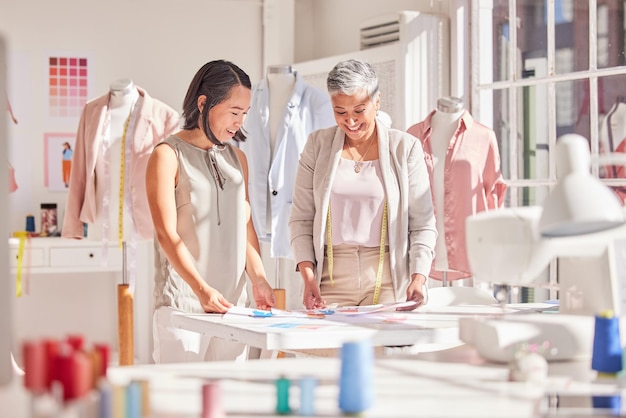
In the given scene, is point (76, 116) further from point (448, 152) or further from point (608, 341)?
point (608, 341)

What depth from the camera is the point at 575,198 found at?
2037 millimetres

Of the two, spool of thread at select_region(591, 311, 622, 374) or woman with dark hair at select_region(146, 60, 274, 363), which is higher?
woman with dark hair at select_region(146, 60, 274, 363)

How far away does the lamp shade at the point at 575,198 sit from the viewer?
79.9 inches

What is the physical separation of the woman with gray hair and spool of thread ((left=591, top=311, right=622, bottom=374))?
3.48ft

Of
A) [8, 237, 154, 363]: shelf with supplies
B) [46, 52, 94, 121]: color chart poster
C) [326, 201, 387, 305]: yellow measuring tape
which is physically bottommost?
[8, 237, 154, 363]: shelf with supplies

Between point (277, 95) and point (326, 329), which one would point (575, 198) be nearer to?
point (326, 329)

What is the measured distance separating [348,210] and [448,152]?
1.50 m

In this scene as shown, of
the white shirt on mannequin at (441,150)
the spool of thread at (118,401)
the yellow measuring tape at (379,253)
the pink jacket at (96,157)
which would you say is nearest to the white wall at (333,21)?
the white shirt on mannequin at (441,150)

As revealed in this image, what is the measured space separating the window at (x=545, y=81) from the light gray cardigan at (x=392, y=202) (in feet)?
5.11

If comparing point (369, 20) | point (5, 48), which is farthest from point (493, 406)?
point (369, 20)

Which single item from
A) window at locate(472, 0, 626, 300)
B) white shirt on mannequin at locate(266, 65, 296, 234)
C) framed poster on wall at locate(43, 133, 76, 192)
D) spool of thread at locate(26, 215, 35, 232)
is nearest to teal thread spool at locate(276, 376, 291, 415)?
window at locate(472, 0, 626, 300)

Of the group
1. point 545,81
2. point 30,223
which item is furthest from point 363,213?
point 30,223

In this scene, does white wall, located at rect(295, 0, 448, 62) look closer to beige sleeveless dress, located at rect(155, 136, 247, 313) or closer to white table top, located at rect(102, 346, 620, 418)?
beige sleeveless dress, located at rect(155, 136, 247, 313)

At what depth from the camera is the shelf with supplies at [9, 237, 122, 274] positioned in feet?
21.0
